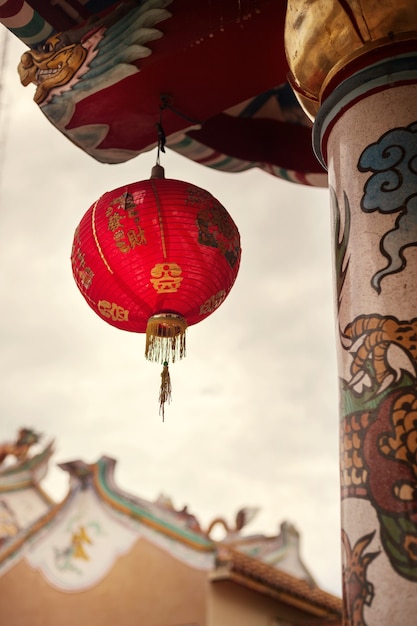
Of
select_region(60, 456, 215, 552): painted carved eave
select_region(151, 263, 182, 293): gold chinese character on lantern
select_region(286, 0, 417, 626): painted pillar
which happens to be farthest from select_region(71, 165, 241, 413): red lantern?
select_region(60, 456, 215, 552): painted carved eave

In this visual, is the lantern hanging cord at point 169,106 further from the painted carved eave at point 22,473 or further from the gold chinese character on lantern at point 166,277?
the painted carved eave at point 22,473

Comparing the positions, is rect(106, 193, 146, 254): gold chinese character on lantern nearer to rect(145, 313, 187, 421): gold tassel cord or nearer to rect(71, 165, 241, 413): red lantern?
rect(71, 165, 241, 413): red lantern

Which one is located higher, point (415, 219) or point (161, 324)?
point (415, 219)

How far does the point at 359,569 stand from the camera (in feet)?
5.62

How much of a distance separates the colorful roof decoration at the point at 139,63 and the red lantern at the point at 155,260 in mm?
340

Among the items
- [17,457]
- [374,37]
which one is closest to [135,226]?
[374,37]

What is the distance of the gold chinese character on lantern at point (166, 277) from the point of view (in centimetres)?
323

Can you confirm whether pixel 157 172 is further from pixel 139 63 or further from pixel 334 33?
pixel 334 33

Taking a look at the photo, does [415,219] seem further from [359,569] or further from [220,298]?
[220,298]

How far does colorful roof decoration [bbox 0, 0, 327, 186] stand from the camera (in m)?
3.05

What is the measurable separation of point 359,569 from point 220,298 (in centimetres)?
183

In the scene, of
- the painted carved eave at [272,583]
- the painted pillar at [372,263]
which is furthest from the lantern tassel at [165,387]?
the painted carved eave at [272,583]

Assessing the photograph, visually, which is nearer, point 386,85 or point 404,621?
point 404,621

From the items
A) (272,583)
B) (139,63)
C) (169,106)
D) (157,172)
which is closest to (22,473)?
(272,583)
